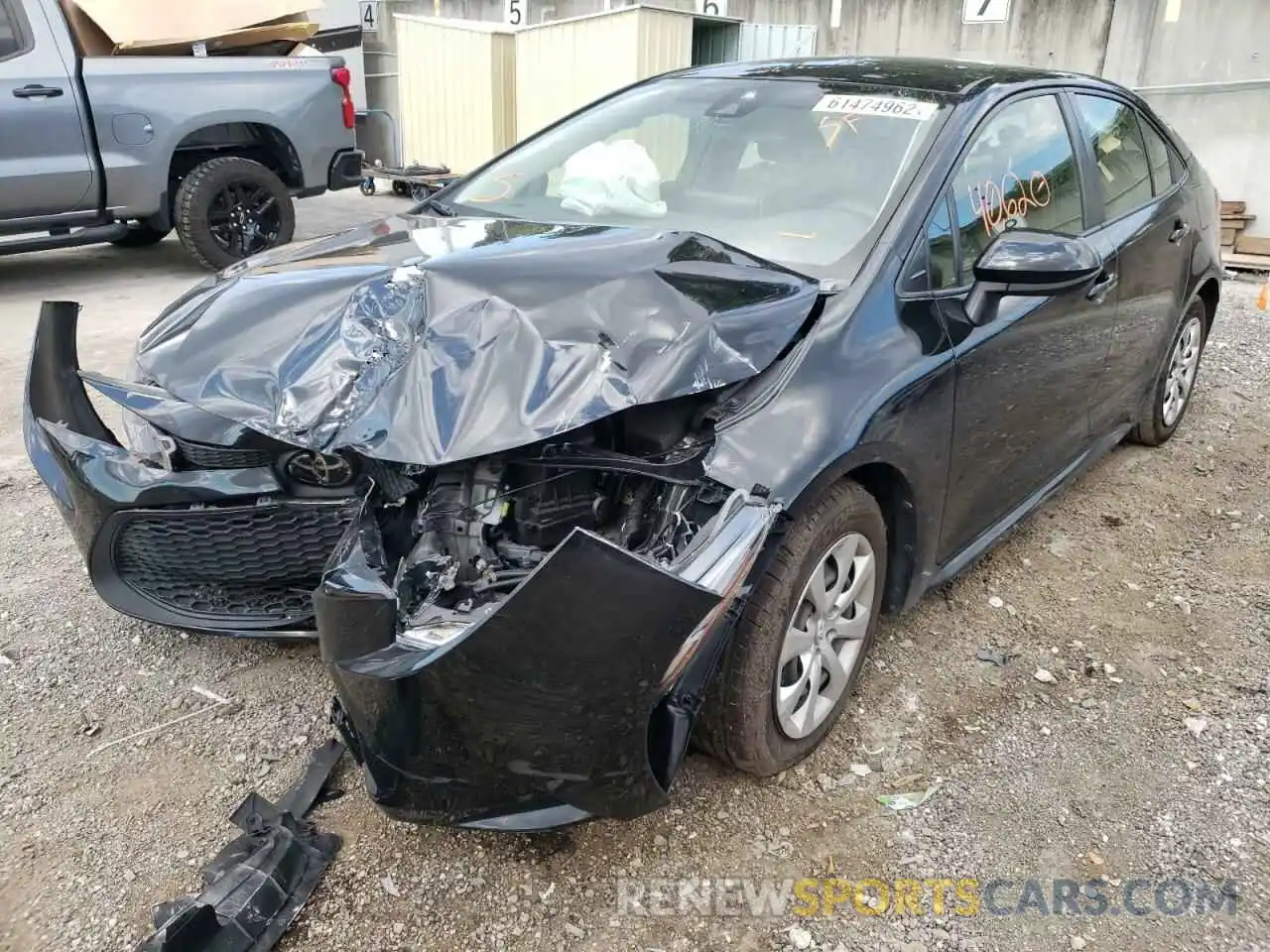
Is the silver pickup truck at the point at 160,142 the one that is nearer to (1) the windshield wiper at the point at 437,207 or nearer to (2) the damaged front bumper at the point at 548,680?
(1) the windshield wiper at the point at 437,207

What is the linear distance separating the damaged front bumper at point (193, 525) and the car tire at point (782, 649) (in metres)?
0.97

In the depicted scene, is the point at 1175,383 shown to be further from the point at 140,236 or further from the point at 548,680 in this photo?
the point at 140,236

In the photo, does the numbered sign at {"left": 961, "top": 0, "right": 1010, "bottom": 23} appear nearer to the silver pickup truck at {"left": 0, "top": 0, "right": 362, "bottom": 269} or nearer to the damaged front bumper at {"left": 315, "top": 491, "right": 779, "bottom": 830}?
the silver pickup truck at {"left": 0, "top": 0, "right": 362, "bottom": 269}

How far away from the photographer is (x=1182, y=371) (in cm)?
452

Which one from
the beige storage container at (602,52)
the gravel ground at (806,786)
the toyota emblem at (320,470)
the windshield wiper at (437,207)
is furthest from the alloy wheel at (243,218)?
the toyota emblem at (320,470)

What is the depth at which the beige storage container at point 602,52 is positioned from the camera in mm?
9758

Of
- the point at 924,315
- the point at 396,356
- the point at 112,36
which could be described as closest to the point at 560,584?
the point at 396,356

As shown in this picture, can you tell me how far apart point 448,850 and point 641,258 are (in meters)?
1.45

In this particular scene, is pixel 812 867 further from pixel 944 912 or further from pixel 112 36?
pixel 112 36

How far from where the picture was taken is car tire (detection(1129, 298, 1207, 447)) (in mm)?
4285

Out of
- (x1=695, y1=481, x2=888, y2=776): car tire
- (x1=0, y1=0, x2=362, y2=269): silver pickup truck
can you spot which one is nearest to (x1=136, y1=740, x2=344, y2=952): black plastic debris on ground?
(x1=695, y1=481, x2=888, y2=776): car tire

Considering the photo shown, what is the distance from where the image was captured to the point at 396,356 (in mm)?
2105

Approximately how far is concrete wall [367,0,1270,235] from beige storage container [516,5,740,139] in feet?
6.13

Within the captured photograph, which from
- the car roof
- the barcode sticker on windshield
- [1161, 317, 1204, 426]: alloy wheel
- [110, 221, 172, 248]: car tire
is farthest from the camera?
[110, 221, 172, 248]: car tire
